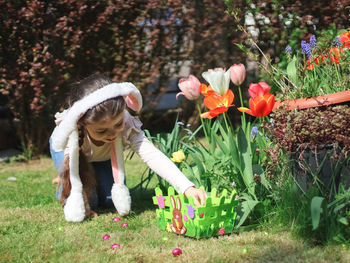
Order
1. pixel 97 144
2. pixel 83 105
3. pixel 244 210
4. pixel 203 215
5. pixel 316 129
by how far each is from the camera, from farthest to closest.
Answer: pixel 97 144 → pixel 83 105 → pixel 244 210 → pixel 203 215 → pixel 316 129

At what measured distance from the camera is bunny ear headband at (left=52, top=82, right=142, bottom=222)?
247 cm

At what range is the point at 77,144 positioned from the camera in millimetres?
2633

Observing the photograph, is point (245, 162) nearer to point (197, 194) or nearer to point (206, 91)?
point (197, 194)

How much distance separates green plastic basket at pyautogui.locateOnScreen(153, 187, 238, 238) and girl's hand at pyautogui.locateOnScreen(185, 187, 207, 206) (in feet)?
0.16

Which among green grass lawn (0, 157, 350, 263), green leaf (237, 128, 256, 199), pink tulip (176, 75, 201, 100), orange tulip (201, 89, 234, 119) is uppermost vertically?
pink tulip (176, 75, 201, 100)

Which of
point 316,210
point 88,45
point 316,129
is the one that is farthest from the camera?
point 88,45

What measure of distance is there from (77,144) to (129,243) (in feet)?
2.27

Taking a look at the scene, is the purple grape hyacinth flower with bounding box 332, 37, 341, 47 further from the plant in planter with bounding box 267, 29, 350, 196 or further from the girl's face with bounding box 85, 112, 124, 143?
the girl's face with bounding box 85, 112, 124, 143

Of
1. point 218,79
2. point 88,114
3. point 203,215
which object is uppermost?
point 218,79

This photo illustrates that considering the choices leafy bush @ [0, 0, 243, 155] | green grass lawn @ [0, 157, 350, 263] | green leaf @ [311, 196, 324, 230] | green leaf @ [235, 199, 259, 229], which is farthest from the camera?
leafy bush @ [0, 0, 243, 155]

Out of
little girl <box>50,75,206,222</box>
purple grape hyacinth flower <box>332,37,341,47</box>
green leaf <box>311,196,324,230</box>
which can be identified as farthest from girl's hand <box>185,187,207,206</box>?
purple grape hyacinth flower <box>332,37,341,47</box>

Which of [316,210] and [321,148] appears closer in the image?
[316,210]

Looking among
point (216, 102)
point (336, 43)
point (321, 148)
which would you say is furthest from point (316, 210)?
point (336, 43)

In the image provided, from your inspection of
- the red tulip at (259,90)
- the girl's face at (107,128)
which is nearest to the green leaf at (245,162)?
the red tulip at (259,90)
